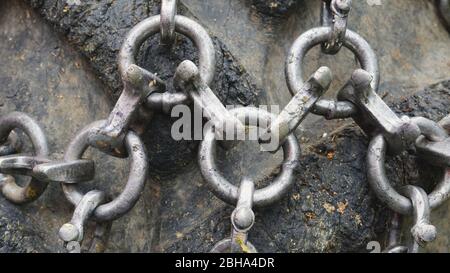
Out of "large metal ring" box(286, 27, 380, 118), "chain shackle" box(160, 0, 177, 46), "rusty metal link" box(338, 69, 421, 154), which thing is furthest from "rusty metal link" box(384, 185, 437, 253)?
"chain shackle" box(160, 0, 177, 46)

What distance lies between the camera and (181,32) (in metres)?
1.88

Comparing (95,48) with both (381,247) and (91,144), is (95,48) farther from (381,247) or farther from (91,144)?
(381,247)

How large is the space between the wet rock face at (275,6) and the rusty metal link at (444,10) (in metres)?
0.49

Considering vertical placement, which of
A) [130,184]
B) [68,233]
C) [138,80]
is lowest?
[68,233]

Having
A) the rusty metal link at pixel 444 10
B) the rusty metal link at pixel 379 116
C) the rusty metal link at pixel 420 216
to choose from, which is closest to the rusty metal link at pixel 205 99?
the rusty metal link at pixel 379 116

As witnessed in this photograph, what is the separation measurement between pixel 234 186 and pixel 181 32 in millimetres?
424

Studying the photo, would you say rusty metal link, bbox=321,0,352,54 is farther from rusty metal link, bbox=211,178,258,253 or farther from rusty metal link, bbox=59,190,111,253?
rusty metal link, bbox=59,190,111,253

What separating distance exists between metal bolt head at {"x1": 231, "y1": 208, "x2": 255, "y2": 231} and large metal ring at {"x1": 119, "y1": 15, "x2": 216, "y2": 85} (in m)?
0.36

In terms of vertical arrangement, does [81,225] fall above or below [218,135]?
below

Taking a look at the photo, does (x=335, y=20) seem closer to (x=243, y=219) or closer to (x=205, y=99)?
(x=205, y=99)

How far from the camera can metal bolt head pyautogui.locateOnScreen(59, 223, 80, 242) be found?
1.73m

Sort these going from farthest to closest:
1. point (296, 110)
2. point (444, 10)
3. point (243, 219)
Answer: point (444, 10), point (296, 110), point (243, 219)

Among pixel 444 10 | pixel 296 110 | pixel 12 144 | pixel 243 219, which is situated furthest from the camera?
pixel 444 10

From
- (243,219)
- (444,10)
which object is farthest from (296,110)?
(444,10)
